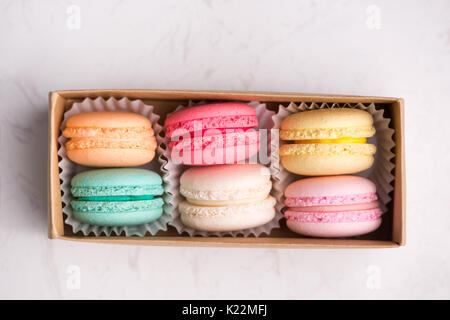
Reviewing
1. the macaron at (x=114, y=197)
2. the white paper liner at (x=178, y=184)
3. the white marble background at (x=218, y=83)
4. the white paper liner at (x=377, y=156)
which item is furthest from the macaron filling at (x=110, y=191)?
the white paper liner at (x=377, y=156)

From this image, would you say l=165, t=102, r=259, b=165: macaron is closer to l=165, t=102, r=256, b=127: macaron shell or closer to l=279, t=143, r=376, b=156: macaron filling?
l=165, t=102, r=256, b=127: macaron shell

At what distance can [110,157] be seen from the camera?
3.88 ft

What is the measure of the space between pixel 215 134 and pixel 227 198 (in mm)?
194

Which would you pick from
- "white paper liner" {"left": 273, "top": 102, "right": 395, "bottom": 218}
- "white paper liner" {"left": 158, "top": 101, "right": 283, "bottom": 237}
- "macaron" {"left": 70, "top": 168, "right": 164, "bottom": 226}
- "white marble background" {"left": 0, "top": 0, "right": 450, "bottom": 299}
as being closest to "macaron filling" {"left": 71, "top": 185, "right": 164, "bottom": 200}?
"macaron" {"left": 70, "top": 168, "right": 164, "bottom": 226}

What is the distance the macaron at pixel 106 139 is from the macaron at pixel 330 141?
1.51 feet

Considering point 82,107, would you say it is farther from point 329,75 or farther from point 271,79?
point 329,75

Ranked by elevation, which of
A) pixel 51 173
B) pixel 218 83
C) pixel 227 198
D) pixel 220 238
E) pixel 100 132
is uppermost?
pixel 218 83

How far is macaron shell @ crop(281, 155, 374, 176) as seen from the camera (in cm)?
117

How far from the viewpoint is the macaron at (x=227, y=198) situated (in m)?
1.19

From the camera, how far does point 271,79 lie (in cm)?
135

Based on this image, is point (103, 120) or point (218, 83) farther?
point (218, 83)

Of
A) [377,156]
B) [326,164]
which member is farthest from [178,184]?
[377,156]

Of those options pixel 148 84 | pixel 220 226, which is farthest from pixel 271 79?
pixel 220 226

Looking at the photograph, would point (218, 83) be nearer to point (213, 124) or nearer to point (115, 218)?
point (213, 124)
